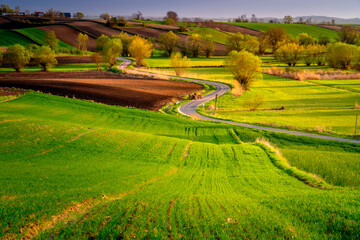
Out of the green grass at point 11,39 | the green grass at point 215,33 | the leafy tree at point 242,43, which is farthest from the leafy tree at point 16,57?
the green grass at point 215,33

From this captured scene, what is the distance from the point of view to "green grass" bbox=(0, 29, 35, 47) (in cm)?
11864

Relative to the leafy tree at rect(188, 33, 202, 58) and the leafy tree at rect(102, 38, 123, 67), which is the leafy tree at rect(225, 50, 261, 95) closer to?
the leafy tree at rect(102, 38, 123, 67)

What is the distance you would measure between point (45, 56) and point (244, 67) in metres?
54.2

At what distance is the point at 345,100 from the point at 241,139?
40431mm

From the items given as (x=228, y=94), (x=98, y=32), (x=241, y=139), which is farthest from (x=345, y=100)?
(x=98, y=32)

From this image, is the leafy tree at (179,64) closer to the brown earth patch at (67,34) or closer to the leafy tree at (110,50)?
the leafy tree at (110,50)

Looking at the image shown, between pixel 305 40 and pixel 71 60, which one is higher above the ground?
pixel 305 40

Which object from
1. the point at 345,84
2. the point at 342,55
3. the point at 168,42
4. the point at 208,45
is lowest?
the point at 345,84

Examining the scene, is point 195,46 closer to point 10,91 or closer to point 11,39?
point 11,39

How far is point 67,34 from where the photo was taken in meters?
148

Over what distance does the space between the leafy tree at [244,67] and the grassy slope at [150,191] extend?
144ft

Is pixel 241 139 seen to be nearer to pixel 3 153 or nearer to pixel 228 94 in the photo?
pixel 3 153

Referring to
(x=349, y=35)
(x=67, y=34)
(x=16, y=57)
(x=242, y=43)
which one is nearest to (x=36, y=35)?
(x=67, y=34)

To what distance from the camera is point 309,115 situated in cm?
4959
